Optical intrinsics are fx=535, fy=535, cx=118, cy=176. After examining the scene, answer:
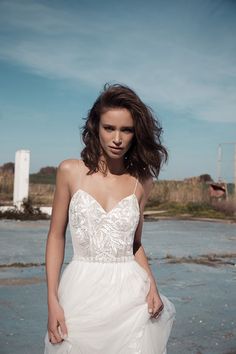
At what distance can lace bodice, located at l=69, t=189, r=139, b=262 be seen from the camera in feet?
6.79

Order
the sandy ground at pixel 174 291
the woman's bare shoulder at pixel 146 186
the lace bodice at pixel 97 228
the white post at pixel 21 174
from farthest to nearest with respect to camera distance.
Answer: the white post at pixel 21 174, the sandy ground at pixel 174 291, the woman's bare shoulder at pixel 146 186, the lace bodice at pixel 97 228

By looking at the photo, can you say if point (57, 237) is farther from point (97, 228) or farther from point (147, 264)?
point (147, 264)

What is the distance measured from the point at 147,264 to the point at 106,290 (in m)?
0.32

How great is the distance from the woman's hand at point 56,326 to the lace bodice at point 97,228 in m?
0.24

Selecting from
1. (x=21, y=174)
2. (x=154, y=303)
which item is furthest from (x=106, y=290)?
(x=21, y=174)

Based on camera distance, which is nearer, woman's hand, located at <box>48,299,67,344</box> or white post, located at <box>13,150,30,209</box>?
woman's hand, located at <box>48,299,67,344</box>

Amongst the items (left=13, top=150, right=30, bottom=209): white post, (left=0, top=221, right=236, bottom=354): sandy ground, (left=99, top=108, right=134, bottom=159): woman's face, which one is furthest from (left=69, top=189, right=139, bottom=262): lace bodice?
(left=13, top=150, right=30, bottom=209): white post

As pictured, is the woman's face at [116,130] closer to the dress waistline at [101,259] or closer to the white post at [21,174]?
the dress waistline at [101,259]

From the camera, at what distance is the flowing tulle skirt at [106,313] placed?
6.42ft

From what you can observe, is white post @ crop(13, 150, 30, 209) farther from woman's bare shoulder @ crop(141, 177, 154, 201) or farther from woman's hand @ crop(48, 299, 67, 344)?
woman's hand @ crop(48, 299, 67, 344)

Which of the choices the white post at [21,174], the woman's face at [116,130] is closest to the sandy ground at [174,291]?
the woman's face at [116,130]

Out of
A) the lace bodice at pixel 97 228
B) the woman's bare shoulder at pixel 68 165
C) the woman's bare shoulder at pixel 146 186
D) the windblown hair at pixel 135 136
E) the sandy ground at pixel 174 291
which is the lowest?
the sandy ground at pixel 174 291

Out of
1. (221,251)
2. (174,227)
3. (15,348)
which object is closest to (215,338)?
(15,348)

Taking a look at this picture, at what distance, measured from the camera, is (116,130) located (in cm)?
211
